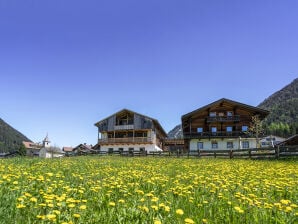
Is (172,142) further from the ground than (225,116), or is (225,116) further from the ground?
(225,116)

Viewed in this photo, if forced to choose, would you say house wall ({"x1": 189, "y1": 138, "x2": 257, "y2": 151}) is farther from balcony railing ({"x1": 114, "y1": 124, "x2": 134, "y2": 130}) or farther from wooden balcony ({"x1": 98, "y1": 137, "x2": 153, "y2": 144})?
balcony railing ({"x1": 114, "y1": 124, "x2": 134, "y2": 130})

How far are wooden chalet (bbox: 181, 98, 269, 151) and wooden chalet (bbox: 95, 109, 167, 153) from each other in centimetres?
697

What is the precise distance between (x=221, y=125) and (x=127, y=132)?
18.3 meters

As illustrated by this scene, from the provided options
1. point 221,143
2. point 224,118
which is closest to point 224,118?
point 224,118

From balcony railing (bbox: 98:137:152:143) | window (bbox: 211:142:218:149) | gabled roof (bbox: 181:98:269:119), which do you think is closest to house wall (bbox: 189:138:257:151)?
window (bbox: 211:142:218:149)

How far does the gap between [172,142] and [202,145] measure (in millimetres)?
20975

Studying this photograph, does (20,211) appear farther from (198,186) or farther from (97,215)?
(198,186)

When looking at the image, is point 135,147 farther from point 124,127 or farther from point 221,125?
point 221,125

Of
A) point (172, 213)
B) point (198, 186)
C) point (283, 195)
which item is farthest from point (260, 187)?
point (172, 213)

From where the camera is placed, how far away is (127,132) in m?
52.1

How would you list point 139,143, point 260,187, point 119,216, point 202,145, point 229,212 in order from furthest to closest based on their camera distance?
point 139,143
point 202,145
point 260,187
point 229,212
point 119,216

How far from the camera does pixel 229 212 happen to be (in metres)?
3.70

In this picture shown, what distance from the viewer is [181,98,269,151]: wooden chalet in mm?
43500

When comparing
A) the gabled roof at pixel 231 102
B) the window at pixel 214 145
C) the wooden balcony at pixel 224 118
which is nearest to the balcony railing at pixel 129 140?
the gabled roof at pixel 231 102
